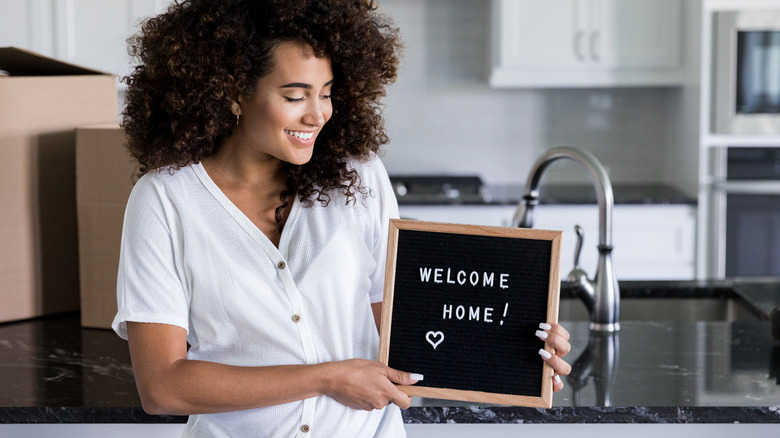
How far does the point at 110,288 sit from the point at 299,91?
843mm

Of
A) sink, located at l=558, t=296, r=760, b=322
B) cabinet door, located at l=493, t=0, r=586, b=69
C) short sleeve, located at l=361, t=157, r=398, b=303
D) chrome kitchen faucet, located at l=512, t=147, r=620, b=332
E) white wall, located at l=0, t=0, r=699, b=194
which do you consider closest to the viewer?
short sleeve, located at l=361, t=157, r=398, b=303

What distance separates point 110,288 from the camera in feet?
6.06

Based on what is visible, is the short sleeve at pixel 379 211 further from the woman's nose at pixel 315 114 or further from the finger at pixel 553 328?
the finger at pixel 553 328

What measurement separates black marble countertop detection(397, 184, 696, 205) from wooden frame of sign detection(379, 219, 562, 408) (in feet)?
7.29

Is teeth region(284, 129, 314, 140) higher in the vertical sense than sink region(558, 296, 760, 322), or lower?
higher

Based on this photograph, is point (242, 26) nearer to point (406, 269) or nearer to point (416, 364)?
point (406, 269)

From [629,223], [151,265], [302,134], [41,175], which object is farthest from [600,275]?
[629,223]

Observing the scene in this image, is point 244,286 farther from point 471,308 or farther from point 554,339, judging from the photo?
point 554,339

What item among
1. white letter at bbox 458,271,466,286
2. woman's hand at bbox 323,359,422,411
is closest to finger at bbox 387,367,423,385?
woman's hand at bbox 323,359,422,411

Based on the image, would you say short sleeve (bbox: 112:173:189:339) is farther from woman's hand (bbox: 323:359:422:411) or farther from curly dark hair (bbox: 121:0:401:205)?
woman's hand (bbox: 323:359:422:411)

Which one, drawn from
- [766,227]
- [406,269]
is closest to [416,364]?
[406,269]

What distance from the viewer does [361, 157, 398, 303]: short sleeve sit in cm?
132

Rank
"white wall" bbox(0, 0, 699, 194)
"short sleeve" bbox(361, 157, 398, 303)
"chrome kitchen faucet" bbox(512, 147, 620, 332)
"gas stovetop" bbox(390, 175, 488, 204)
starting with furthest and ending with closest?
"white wall" bbox(0, 0, 699, 194) < "gas stovetop" bbox(390, 175, 488, 204) < "chrome kitchen faucet" bbox(512, 147, 620, 332) < "short sleeve" bbox(361, 157, 398, 303)

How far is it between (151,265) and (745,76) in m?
2.94
